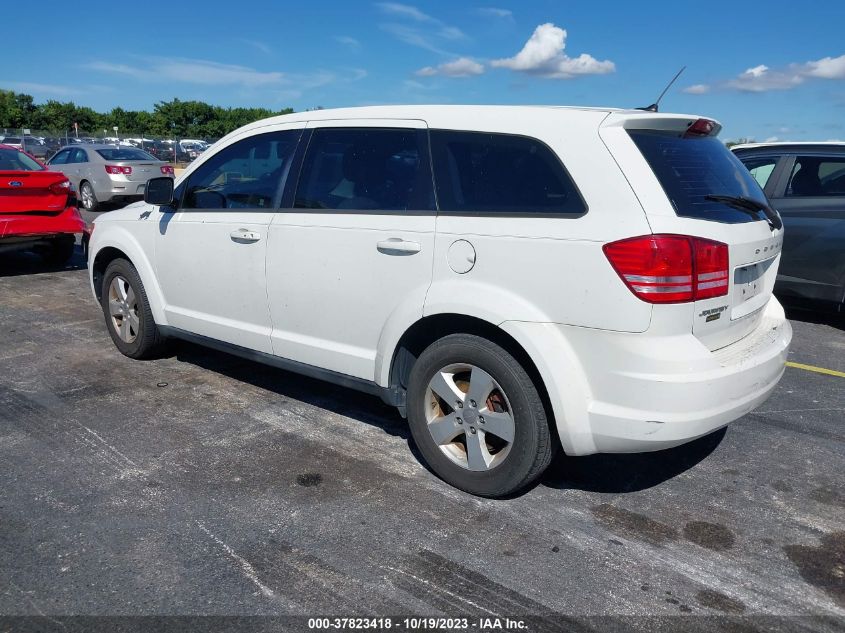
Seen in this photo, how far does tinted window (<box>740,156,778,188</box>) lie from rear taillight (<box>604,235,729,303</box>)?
516 cm

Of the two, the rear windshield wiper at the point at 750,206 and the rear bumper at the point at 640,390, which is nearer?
the rear bumper at the point at 640,390

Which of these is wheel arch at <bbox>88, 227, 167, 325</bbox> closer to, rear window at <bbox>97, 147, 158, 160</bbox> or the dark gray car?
the dark gray car

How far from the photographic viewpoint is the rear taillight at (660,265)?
9.44 ft

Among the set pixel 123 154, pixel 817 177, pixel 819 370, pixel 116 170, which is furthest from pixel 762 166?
pixel 123 154

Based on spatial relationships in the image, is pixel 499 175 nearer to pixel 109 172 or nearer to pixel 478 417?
pixel 478 417

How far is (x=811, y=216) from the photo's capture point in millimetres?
7000

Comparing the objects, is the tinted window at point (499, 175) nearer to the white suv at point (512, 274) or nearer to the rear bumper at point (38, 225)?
the white suv at point (512, 274)

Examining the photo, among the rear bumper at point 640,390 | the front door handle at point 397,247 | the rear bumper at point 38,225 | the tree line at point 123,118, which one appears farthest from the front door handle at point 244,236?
the tree line at point 123,118

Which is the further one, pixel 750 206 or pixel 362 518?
pixel 750 206

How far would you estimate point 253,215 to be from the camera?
171 inches

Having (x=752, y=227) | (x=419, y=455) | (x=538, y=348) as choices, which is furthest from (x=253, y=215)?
(x=752, y=227)

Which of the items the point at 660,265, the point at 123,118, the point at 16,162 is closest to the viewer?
the point at 660,265

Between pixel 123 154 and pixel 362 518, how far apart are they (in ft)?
51.1

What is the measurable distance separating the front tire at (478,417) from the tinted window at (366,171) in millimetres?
786
